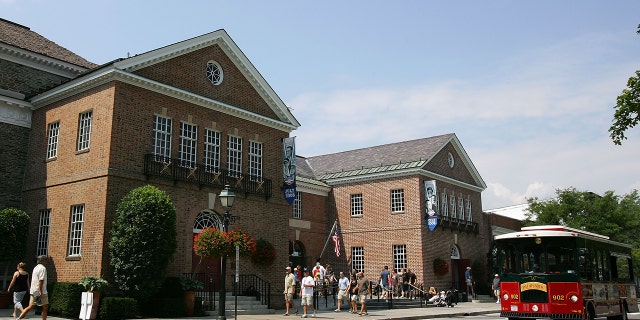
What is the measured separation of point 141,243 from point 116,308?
2.06 m

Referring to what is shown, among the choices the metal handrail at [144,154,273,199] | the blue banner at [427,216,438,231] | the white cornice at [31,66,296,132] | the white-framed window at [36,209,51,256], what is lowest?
the white-framed window at [36,209,51,256]

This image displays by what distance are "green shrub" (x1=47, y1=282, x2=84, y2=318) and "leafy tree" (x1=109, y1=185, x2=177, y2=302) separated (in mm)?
1219

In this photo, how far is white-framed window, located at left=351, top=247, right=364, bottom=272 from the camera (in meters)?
36.4

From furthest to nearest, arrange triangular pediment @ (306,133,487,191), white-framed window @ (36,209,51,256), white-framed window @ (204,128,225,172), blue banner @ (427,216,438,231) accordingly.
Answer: triangular pediment @ (306,133,487,191), blue banner @ (427,216,438,231), white-framed window @ (204,128,225,172), white-framed window @ (36,209,51,256)

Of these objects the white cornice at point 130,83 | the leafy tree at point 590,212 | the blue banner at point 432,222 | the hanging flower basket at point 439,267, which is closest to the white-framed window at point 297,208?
the blue banner at point 432,222

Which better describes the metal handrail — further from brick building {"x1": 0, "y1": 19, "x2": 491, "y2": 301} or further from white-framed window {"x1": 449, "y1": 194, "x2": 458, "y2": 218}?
white-framed window {"x1": 449, "y1": 194, "x2": 458, "y2": 218}

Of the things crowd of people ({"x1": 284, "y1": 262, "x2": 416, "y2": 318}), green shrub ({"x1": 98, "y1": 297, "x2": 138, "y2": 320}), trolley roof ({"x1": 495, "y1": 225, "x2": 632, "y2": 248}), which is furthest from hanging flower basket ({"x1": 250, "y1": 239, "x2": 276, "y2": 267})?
trolley roof ({"x1": 495, "y1": 225, "x2": 632, "y2": 248})

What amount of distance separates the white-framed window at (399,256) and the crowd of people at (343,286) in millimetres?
367

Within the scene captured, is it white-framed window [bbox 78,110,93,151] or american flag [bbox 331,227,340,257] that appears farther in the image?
american flag [bbox 331,227,340,257]

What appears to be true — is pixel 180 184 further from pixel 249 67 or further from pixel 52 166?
pixel 249 67

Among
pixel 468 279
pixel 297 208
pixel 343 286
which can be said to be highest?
pixel 297 208

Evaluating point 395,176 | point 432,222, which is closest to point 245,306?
point 432,222

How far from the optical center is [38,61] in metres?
23.6

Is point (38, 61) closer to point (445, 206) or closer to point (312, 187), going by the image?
point (312, 187)
